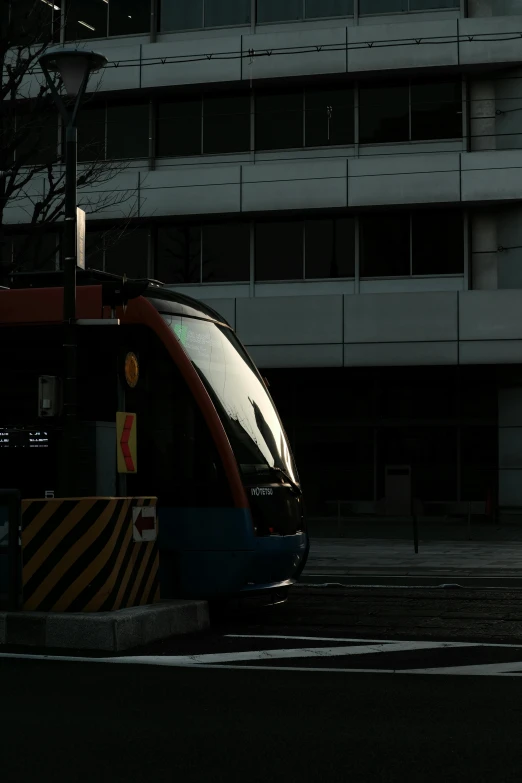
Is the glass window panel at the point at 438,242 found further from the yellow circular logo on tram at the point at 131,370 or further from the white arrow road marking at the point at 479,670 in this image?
the white arrow road marking at the point at 479,670

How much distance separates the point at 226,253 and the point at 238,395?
20.7m

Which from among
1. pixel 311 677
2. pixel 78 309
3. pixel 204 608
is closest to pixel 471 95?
pixel 78 309

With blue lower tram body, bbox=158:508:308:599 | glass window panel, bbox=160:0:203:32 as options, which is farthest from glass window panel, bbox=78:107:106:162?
blue lower tram body, bbox=158:508:308:599

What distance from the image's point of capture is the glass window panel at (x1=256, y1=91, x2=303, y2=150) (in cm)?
3209

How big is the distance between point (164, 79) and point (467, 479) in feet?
39.6

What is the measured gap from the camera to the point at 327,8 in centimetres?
3231

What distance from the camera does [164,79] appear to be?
105 ft

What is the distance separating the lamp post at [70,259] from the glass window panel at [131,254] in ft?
62.0

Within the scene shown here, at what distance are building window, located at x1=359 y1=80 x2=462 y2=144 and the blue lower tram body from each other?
21.5 metres

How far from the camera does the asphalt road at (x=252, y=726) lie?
217 inches

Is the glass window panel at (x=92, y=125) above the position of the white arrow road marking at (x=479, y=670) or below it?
above

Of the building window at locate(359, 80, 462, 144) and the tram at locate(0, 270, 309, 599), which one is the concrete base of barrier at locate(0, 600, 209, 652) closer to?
the tram at locate(0, 270, 309, 599)

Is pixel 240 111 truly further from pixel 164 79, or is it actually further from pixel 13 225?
pixel 13 225

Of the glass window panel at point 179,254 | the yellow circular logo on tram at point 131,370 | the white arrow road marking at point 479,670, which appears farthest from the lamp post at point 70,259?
the glass window panel at point 179,254
